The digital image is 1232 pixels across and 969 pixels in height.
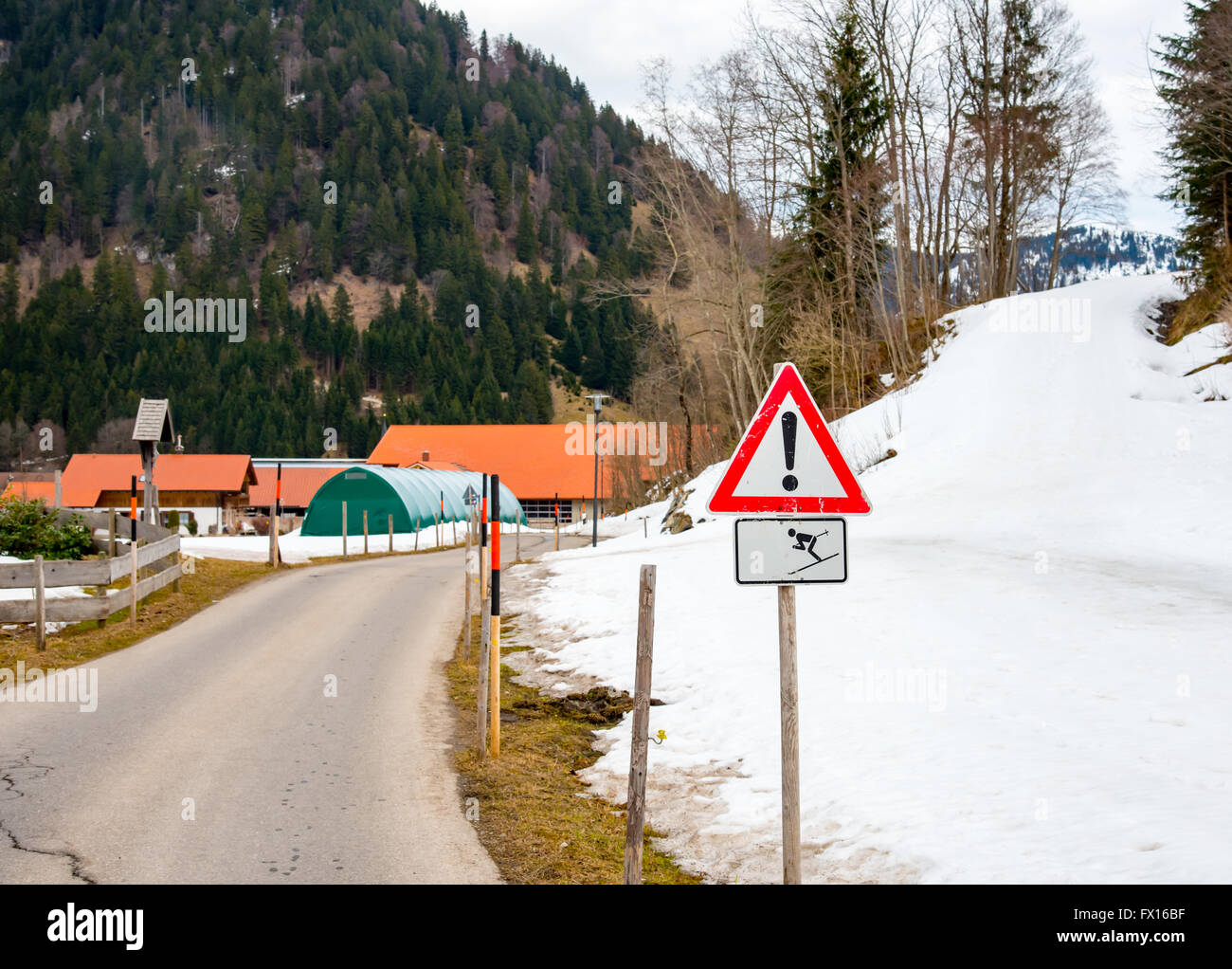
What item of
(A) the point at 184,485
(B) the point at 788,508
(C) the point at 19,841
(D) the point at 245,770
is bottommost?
(D) the point at 245,770

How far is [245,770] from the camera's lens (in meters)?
8.01

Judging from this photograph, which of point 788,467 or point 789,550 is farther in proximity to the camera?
point 788,467

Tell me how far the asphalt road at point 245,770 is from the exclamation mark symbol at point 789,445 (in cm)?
281

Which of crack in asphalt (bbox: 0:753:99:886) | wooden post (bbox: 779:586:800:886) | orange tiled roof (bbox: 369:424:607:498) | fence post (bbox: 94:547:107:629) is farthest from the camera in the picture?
orange tiled roof (bbox: 369:424:607:498)

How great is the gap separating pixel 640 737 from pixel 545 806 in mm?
2156

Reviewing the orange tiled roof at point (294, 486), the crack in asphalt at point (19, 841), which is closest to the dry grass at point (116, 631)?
the crack in asphalt at point (19, 841)

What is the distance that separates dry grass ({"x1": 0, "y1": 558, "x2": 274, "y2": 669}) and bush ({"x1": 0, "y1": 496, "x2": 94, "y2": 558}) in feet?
4.93

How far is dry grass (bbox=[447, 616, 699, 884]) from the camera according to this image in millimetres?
6043

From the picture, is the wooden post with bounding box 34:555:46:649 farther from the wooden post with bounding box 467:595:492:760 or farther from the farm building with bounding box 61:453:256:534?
the farm building with bounding box 61:453:256:534

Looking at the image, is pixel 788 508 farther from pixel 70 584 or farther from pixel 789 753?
pixel 70 584

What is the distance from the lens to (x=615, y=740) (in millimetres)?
9289

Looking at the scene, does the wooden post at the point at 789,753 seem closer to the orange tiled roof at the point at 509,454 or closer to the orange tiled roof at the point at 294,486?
the orange tiled roof at the point at 509,454

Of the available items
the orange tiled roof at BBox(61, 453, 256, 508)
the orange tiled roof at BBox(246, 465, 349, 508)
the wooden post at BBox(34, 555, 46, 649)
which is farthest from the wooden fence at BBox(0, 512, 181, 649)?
the orange tiled roof at BBox(246, 465, 349, 508)

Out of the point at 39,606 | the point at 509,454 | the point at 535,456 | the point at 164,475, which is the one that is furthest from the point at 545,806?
the point at 509,454
